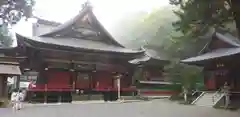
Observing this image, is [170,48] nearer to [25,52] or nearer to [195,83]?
[195,83]

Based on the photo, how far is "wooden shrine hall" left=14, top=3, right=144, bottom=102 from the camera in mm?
18656

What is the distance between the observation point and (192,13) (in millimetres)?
11219

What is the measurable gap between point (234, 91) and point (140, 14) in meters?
58.5

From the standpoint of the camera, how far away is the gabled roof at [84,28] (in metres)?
21.9

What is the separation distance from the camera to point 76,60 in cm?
2080

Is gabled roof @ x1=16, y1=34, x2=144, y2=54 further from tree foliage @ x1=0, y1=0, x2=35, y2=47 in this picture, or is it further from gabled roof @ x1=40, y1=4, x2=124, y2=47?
tree foliage @ x1=0, y1=0, x2=35, y2=47

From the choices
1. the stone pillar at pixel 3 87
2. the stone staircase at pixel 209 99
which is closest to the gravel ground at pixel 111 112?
the stone pillar at pixel 3 87

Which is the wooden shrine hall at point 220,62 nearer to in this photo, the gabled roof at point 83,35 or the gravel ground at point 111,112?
the gravel ground at point 111,112

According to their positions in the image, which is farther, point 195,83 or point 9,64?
point 195,83

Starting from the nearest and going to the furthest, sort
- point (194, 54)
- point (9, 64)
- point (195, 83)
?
point (9, 64)
point (195, 83)
point (194, 54)

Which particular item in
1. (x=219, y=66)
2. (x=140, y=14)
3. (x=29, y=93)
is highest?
(x=140, y=14)

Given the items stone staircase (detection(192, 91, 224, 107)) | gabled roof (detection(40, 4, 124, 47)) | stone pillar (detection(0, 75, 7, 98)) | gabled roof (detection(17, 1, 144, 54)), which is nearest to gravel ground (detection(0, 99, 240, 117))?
stone pillar (detection(0, 75, 7, 98))

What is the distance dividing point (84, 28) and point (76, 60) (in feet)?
12.8

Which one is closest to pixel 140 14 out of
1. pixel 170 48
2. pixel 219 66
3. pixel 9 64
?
pixel 170 48
